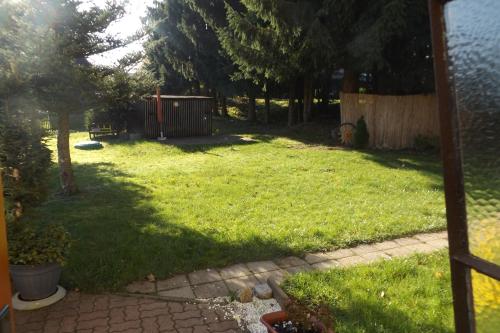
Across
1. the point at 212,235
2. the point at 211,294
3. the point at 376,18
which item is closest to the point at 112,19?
the point at 212,235

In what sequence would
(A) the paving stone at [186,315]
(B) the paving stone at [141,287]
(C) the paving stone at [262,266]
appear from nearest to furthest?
(A) the paving stone at [186,315] < (B) the paving stone at [141,287] < (C) the paving stone at [262,266]

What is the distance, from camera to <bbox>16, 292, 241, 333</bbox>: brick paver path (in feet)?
Result: 13.0

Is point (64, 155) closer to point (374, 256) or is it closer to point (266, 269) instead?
point (266, 269)

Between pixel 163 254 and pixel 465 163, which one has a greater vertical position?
pixel 465 163

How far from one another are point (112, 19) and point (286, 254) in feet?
18.1

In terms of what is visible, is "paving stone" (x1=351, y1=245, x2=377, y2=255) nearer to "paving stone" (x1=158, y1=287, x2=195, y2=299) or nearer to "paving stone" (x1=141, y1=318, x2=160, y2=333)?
"paving stone" (x1=158, y1=287, x2=195, y2=299)

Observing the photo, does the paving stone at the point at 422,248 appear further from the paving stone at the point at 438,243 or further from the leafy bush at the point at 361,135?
the leafy bush at the point at 361,135

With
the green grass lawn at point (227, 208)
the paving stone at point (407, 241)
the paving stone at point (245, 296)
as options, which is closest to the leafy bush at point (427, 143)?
the green grass lawn at point (227, 208)

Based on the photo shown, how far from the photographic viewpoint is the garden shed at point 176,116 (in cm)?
1819

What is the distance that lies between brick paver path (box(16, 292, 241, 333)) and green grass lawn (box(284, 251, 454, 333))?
965mm

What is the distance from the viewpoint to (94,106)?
808 cm

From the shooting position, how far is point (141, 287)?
479cm

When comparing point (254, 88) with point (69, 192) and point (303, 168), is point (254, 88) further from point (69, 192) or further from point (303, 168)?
point (69, 192)

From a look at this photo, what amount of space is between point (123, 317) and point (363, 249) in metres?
3.37
